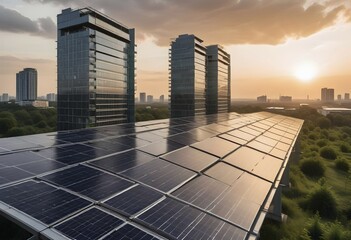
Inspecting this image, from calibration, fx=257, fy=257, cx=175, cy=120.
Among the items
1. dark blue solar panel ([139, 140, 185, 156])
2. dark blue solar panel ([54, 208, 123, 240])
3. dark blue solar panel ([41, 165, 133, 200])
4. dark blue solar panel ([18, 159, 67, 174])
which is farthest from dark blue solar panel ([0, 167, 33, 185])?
dark blue solar panel ([139, 140, 185, 156])

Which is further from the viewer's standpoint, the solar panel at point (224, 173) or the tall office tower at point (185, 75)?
the tall office tower at point (185, 75)

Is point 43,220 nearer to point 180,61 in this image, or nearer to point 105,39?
point 105,39

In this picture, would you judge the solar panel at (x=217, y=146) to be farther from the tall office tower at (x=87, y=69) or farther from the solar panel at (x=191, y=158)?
the tall office tower at (x=87, y=69)

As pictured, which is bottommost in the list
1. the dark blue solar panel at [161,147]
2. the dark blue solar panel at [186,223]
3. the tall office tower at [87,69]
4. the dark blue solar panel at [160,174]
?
the dark blue solar panel at [186,223]

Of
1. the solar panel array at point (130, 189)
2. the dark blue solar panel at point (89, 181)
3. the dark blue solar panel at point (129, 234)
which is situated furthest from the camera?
the dark blue solar panel at point (89, 181)

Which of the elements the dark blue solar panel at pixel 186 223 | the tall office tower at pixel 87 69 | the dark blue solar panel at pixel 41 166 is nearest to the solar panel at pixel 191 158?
the dark blue solar panel at pixel 186 223

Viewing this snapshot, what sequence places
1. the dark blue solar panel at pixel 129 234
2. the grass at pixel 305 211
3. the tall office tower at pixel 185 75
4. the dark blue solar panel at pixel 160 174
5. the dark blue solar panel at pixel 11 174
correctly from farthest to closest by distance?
1. the tall office tower at pixel 185 75
2. the grass at pixel 305 211
3. the dark blue solar panel at pixel 160 174
4. the dark blue solar panel at pixel 11 174
5. the dark blue solar panel at pixel 129 234

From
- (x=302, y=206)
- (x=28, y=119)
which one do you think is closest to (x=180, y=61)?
(x=28, y=119)

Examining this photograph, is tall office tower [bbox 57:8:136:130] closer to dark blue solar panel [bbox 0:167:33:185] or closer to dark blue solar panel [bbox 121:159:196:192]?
dark blue solar panel [bbox 121:159:196:192]
